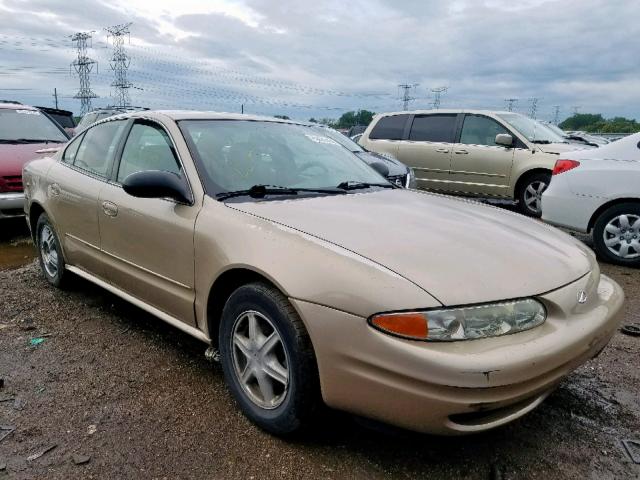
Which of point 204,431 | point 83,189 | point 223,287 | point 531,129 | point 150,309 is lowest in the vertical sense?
point 204,431

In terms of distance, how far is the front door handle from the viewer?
3322 millimetres

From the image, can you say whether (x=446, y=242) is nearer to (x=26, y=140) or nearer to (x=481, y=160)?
(x=481, y=160)

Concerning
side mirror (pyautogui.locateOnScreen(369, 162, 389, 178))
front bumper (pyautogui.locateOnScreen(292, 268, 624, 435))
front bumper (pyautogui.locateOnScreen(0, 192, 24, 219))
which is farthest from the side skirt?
front bumper (pyautogui.locateOnScreen(0, 192, 24, 219))

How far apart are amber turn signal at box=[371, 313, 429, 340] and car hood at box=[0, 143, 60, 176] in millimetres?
5399

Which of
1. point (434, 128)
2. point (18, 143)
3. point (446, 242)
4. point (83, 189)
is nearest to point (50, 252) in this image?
point (83, 189)

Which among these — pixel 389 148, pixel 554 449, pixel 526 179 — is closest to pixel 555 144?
pixel 526 179

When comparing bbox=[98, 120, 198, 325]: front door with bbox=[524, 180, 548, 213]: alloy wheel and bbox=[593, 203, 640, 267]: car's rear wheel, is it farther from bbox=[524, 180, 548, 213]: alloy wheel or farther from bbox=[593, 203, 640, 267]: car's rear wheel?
bbox=[524, 180, 548, 213]: alloy wheel

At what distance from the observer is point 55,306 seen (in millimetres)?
4148

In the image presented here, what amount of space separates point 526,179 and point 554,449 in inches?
262

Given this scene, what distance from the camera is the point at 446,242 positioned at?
233cm

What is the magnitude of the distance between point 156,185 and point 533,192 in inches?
273

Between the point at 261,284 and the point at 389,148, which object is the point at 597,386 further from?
the point at 389,148

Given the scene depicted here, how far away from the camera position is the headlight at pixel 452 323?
1918 millimetres

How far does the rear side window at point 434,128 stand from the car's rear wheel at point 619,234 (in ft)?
12.8
